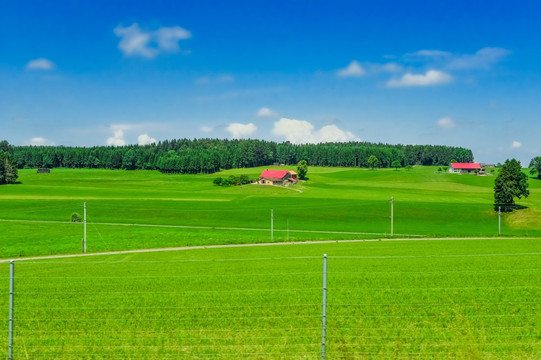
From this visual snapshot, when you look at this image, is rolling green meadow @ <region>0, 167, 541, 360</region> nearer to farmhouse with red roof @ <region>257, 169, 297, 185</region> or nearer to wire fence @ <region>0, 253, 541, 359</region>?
A: wire fence @ <region>0, 253, 541, 359</region>

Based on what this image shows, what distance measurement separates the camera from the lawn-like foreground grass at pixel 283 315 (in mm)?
10531

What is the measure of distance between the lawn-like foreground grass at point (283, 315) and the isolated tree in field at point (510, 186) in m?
65.3

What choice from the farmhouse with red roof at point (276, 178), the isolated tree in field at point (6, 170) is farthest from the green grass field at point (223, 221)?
the farmhouse with red roof at point (276, 178)

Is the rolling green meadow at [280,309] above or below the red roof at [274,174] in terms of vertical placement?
below

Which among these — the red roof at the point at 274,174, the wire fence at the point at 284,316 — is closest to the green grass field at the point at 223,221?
the wire fence at the point at 284,316

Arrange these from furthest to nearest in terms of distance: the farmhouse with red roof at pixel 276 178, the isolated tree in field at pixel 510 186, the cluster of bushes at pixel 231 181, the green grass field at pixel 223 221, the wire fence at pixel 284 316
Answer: the farmhouse with red roof at pixel 276 178 < the cluster of bushes at pixel 231 181 < the isolated tree in field at pixel 510 186 < the green grass field at pixel 223 221 < the wire fence at pixel 284 316

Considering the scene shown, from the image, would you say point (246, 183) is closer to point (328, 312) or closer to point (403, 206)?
point (403, 206)

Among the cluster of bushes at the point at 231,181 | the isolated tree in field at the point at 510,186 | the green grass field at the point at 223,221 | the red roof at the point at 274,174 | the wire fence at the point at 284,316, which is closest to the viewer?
the wire fence at the point at 284,316

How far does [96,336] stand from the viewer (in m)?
11.7

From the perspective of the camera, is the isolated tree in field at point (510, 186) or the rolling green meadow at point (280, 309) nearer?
the rolling green meadow at point (280, 309)

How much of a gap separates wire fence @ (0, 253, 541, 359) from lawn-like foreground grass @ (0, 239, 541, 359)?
0.11 ft

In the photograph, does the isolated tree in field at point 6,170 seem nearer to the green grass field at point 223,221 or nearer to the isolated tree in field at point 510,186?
the green grass field at point 223,221

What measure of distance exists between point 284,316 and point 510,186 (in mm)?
81208

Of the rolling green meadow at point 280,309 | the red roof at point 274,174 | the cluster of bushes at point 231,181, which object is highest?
the red roof at point 274,174
